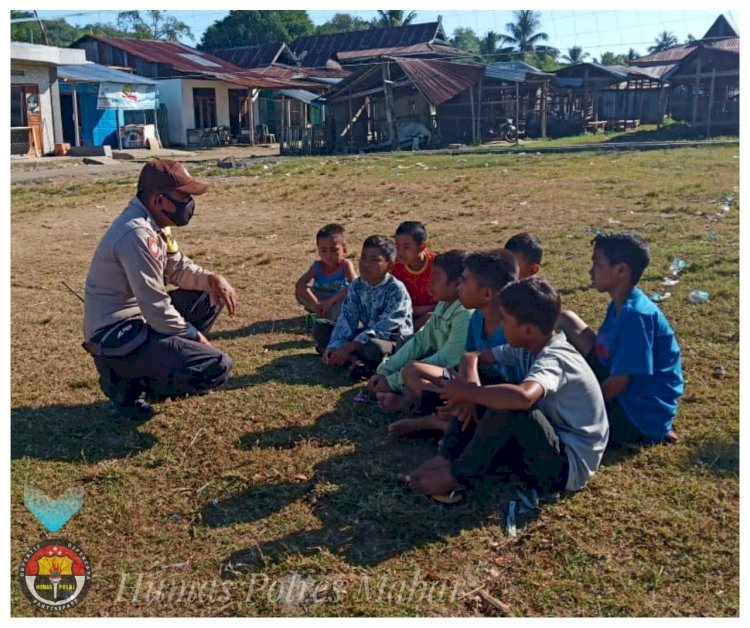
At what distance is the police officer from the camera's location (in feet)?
14.1

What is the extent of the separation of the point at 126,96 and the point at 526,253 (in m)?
29.1

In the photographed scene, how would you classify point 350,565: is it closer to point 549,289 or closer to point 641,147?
point 549,289

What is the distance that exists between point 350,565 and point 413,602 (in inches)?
12.1

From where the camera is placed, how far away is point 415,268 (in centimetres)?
553

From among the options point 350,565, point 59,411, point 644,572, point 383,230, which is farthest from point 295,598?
point 383,230

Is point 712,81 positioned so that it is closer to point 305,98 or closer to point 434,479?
point 305,98

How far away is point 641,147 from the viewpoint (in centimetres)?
2309

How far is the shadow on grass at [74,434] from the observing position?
4152 mm

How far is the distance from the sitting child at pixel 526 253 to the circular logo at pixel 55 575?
2873 millimetres

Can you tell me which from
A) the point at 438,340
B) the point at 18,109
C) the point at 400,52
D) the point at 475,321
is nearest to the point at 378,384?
the point at 438,340

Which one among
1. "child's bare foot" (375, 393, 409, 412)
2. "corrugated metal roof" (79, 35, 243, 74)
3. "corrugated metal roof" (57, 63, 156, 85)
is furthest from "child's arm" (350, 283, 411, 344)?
"corrugated metal roof" (79, 35, 243, 74)

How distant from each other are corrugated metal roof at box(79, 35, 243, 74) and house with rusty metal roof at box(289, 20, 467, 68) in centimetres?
825

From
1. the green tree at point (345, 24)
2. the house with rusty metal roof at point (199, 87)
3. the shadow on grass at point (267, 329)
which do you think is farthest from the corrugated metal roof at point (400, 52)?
the shadow on grass at point (267, 329)

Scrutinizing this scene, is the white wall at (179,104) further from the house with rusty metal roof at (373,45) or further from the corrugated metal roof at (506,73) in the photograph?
the house with rusty metal roof at (373,45)
